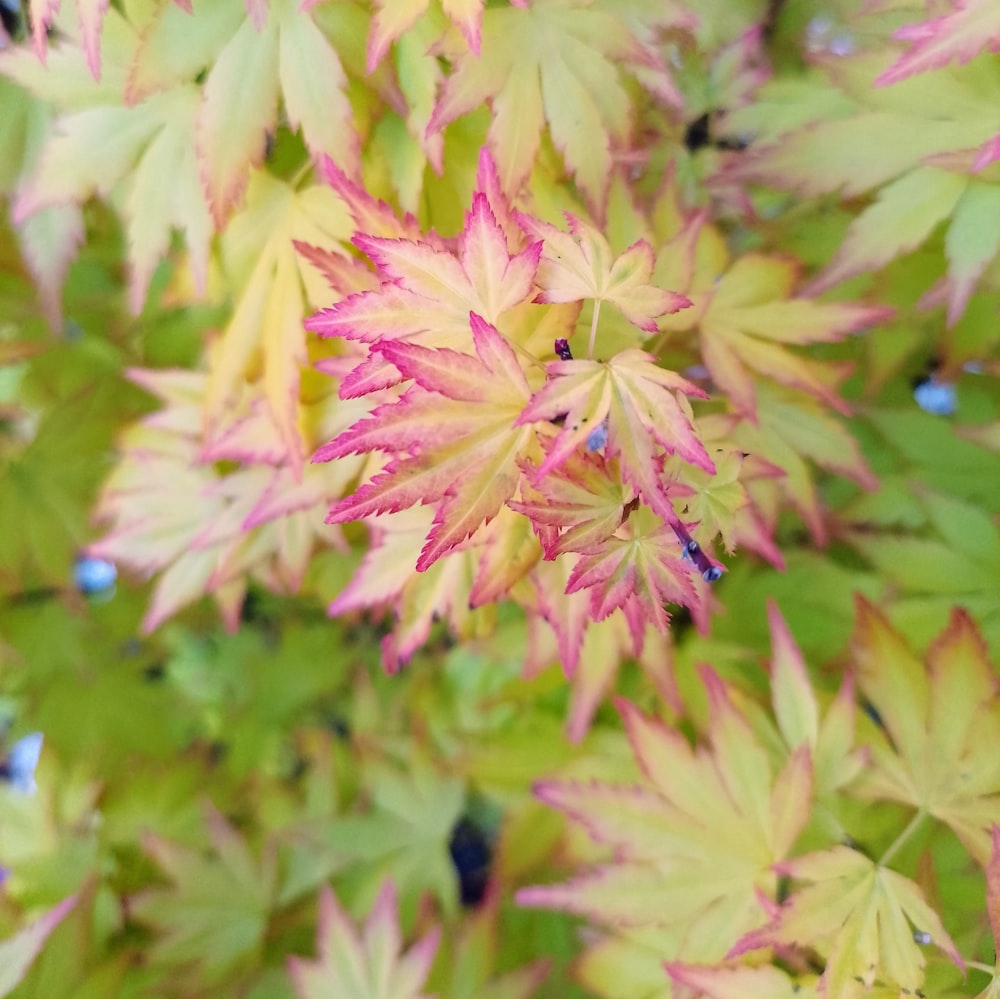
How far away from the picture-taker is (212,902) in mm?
1060

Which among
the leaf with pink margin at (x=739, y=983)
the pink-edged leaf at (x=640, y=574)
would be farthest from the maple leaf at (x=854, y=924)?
the pink-edged leaf at (x=640, y=574)

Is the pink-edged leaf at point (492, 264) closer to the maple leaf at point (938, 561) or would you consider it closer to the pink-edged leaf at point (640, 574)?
the pink-edged leaf at point (640, 574)

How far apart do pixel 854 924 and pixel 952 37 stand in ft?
2.29

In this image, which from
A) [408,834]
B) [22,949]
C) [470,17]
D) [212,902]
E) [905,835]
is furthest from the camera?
[408,834]

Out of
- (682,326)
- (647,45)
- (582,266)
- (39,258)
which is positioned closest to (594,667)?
(682,326)

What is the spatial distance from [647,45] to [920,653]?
712mm

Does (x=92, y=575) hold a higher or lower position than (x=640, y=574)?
lower

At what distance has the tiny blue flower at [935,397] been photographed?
115 cm

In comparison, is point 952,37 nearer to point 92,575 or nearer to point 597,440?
point 597,440

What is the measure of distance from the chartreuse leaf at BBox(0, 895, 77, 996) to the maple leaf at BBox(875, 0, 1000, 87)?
115 centimetres

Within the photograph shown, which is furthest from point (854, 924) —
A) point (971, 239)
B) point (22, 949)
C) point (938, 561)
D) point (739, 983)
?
point (22, 949)

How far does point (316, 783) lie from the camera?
1.23m

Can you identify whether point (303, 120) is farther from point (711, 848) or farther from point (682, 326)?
point (711, 848)

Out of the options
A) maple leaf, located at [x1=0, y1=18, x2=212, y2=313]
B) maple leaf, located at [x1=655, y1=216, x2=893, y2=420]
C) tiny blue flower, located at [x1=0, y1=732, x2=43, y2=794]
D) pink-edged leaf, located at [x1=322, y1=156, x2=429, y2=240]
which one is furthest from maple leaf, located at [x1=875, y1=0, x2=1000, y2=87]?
tiny blue flower, located at [x1=0, y1=732, x2=43, y2=794]
